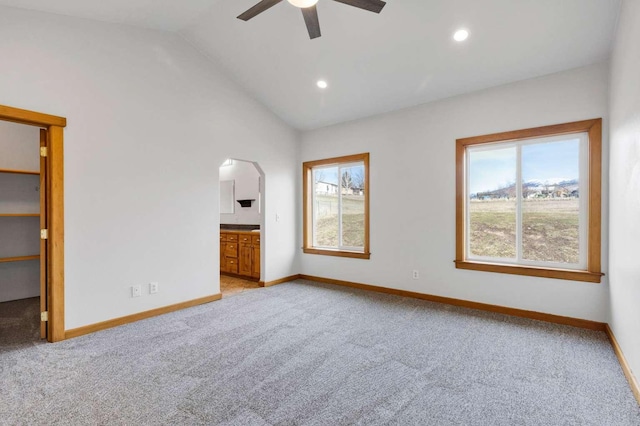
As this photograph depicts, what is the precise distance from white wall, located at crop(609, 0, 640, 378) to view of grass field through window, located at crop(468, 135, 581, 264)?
50 centimetres

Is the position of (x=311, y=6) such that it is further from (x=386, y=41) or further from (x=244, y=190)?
(x=244, y=190)

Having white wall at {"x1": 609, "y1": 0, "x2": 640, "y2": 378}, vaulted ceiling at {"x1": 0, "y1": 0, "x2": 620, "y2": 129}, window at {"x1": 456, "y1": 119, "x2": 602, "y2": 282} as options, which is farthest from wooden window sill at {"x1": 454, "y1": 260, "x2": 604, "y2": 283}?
vaulted ceiling at {"x1": 0, "y1": 0, "x2": 620, "y2": 129}

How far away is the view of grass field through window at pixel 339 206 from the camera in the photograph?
536 centimetres

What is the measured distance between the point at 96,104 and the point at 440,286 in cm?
482

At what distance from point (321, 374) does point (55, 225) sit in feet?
9.76

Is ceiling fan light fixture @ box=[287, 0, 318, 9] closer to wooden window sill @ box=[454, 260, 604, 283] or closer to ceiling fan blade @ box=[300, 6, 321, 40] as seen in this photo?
ceiling fan blade @ box=[300, 6, 321, 40]

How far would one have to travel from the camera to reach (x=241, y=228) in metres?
6.70

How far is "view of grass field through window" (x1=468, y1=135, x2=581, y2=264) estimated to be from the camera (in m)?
3.55

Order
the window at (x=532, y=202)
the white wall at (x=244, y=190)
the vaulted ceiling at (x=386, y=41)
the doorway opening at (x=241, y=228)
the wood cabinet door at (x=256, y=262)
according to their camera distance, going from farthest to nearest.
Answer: the white wall at (x=244, y=190) → the wood cabinet door at (x=256, y=262) → the doorway opening at (x=241, y=228) → the window at (x=532, y=202) → the vaulted ceiling at (x=386, y=41)

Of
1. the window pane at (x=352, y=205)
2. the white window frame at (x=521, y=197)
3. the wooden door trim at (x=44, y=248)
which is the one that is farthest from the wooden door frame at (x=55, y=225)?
the white window frame at (x=521, y=197)

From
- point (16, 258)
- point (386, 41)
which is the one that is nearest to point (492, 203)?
point (386, 41)

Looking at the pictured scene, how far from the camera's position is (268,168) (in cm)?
538

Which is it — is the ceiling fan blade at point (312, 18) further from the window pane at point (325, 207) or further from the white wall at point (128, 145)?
the window pane at point (325, 207)

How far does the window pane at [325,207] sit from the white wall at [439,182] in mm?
347
